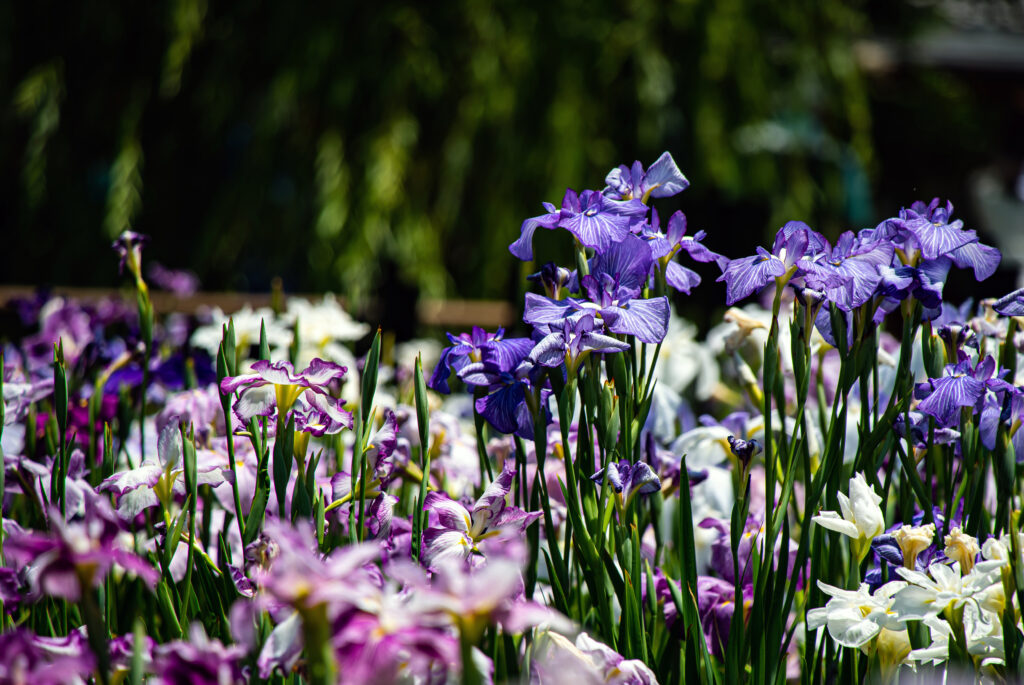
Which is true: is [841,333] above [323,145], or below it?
below

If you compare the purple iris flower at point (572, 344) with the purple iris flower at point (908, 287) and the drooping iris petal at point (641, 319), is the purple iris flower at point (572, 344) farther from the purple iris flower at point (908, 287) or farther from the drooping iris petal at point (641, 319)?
the purple iris flower at point (908, 287)

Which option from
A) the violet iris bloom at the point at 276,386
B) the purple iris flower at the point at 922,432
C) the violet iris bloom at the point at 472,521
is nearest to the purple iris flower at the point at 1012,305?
the purple iris flower at the point at 922,432

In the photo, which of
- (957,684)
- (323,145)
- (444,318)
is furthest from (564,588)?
(323,145)

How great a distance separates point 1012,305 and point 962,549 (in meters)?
0.24

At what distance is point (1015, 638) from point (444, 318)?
2391 mm

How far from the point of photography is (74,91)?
13.5 feet

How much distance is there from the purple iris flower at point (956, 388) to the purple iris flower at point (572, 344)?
29 cm

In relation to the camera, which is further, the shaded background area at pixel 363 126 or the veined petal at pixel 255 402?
the shaded background area at pixel 363 126

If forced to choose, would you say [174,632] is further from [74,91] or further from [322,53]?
[74,91]

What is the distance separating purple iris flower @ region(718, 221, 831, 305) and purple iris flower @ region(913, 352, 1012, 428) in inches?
6.1

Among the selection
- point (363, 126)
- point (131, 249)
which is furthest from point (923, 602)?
point (363, 126)

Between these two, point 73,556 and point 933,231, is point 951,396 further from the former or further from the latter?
point 73,556

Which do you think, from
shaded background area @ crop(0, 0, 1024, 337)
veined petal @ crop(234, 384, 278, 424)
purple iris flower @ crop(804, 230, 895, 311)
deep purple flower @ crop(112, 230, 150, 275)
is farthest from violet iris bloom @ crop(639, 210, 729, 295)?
shaded background area @ crop(0, 0, 1024, 337)

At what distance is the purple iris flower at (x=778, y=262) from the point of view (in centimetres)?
74
